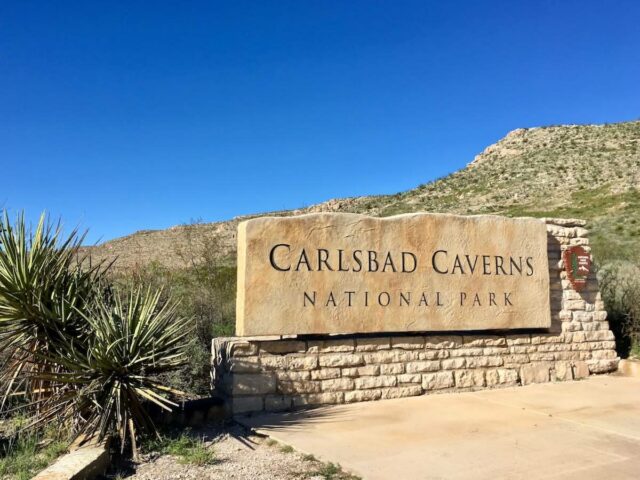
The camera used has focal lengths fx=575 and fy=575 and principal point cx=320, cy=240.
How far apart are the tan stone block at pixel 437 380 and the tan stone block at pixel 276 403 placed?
2.14 meters

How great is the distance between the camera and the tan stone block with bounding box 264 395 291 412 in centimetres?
735

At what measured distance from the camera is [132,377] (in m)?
5.80

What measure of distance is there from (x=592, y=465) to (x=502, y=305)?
422 centimetres

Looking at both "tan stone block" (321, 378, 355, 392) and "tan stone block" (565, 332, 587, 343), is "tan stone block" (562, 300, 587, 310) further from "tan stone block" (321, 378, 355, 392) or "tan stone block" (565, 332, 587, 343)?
"tan stone block" (321, 378, 355, 392)

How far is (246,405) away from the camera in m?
7.20

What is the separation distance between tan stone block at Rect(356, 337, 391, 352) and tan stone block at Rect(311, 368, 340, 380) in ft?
1.46

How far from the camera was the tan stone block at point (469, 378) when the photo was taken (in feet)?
28.3

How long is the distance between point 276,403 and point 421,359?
7.63 ft

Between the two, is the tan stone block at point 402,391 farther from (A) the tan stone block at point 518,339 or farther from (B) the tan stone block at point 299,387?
(A) the tan stone block at point 518,339

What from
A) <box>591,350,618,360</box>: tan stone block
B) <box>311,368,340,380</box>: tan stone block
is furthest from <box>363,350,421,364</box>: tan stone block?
<box>591,350,618,360</box>: tan stone block

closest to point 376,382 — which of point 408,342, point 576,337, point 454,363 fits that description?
point 408,342

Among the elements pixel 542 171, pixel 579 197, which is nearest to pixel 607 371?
pixel 579 197

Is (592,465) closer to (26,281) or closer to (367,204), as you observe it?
(26,281)

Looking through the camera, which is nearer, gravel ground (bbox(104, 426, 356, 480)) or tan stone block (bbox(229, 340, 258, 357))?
gravel ground (bbox(104, 426, 356, 480))
